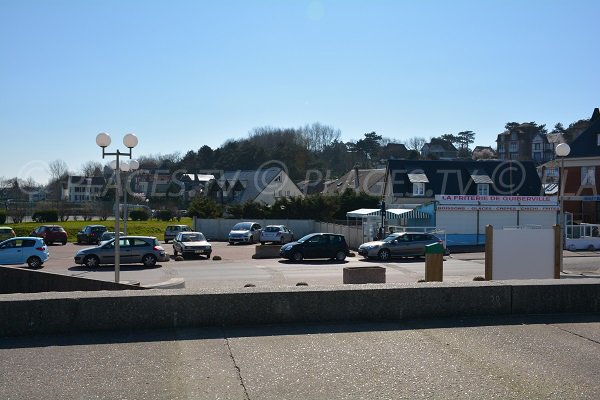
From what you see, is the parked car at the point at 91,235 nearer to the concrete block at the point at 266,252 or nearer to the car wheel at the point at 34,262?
the car wheel at the point at 34,262

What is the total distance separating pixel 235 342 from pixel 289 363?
37.7 inches

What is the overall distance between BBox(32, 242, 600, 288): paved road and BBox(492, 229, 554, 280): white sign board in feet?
14.5

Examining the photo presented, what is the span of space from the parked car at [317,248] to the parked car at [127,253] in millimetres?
6537

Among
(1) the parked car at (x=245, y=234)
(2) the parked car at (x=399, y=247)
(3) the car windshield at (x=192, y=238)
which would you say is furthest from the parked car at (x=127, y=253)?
(1) the parked car at (x=245, y=234)

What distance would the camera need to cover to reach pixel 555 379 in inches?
242

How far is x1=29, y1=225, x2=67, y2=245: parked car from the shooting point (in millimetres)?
45469

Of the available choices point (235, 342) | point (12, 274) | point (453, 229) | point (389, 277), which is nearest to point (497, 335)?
point (235, 342)

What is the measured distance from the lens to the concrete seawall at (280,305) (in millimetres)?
7398

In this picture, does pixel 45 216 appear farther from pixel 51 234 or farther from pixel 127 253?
pixel 127 253

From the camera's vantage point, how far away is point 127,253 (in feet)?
93.2

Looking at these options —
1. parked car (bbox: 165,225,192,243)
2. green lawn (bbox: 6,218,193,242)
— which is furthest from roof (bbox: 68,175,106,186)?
parked car (bbox: 165,225,192,243)

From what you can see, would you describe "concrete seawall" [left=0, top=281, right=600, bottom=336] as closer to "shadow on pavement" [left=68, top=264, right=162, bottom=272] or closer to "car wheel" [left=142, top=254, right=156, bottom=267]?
"shadow on pavement" [left=68, top=264, right=162, bottom=272]

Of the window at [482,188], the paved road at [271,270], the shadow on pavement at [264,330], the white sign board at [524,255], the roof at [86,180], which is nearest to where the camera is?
the shadow on pavement at [264,330]

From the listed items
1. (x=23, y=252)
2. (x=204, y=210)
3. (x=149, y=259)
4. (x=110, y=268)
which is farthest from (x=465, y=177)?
(x=23, y=252)
